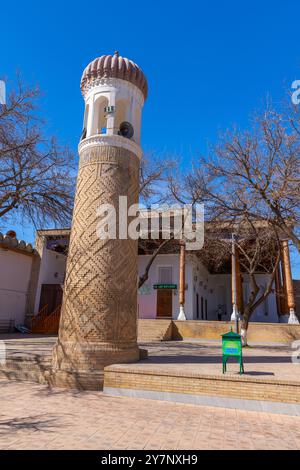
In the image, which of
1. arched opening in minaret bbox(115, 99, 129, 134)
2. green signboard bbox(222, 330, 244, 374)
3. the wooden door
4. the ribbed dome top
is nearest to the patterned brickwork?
arched opening in minaret bbox(115, 99, 129, 134)

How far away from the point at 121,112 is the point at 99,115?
0.69m

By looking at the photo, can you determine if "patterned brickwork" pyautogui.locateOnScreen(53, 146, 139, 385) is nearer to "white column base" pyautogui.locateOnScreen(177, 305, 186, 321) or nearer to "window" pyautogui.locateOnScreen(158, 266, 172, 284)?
"white column base" pyautogui.locateOnScreen(177, 305, 186, 321)

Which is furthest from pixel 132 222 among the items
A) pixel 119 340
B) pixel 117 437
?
pixel 117 437

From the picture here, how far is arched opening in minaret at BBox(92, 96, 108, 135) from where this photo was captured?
938 centimetres

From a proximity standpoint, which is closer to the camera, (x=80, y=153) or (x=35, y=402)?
(x=35, y=402)

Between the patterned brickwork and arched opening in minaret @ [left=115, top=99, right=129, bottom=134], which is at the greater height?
arched opening in minaret @ [left=115, top=99, right=129, bottom=134]

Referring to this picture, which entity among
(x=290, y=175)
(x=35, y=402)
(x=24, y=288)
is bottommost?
(x=35, y=402)

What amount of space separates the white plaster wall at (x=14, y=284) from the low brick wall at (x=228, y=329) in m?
9.62

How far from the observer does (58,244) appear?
23375 millimetres

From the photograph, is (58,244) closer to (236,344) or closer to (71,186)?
(71,186)

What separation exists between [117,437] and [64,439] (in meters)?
0.67

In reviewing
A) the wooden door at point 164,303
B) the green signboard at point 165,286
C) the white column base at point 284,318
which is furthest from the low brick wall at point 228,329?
the white column base at point 284,318

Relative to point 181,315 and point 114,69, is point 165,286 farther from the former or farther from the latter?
point 114,69

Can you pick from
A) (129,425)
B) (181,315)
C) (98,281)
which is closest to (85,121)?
(98,281)
